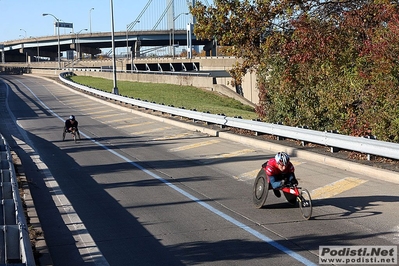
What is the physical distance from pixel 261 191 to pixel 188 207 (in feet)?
4.50

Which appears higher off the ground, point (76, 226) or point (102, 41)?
point (102, 41)

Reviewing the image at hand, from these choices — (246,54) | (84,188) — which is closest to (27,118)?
(246,54)

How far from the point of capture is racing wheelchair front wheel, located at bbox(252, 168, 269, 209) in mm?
10211

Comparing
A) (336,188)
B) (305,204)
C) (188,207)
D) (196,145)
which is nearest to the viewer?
(305,204)

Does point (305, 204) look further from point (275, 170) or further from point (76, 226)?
point (76, 226)

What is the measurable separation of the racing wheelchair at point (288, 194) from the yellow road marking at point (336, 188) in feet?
2.97

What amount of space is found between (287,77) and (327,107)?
69.4 inches

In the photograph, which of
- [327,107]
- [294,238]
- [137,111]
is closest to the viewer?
[294,238]

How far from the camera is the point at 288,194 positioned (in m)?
10.3

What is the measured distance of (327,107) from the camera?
17.7 meters

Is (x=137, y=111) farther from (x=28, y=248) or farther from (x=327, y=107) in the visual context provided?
(x=28, y=248)

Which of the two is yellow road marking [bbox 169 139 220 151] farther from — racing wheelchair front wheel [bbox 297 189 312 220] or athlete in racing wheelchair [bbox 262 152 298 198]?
racing wheelchair front wheel [bbox 297 189 312 220]

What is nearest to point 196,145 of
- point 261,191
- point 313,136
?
point 313,136

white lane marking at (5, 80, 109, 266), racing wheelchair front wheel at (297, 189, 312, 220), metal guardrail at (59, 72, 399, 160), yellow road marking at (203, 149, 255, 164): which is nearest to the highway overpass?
metal guardrail at (59, 72, 399, 160)
